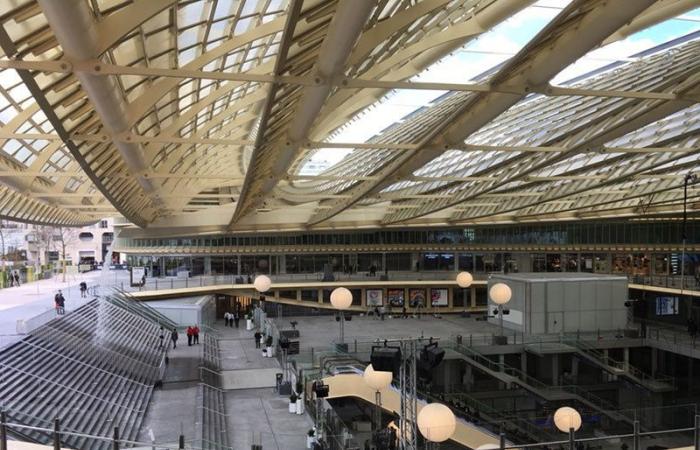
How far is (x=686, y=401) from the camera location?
38.8 m

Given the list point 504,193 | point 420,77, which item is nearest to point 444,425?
point 420,77

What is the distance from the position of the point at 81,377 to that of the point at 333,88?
18.2 m

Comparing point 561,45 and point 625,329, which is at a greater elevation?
point 561,45

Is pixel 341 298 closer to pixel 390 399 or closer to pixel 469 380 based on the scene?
pixel 390 399

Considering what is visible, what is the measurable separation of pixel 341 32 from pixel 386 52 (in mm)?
6258

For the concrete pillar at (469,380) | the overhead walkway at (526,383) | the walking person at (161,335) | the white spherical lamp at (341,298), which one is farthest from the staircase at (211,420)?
the concrete pillar at (469,380)

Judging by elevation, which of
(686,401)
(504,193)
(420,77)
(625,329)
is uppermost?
(420,77)

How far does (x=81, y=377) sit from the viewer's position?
23.7 meters

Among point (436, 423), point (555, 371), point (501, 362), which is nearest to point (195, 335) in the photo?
point (501, 362)

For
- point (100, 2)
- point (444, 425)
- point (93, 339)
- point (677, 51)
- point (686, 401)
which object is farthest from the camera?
point (686, 401)

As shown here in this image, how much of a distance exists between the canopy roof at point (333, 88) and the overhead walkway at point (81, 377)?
6214mm

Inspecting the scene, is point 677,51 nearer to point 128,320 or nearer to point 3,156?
point 3,156

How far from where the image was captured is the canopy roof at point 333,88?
835cm

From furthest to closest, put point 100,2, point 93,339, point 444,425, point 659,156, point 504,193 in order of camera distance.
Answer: point 504,193 → point 93,339 → point 659,156 → point 444,425 → point 100,2
